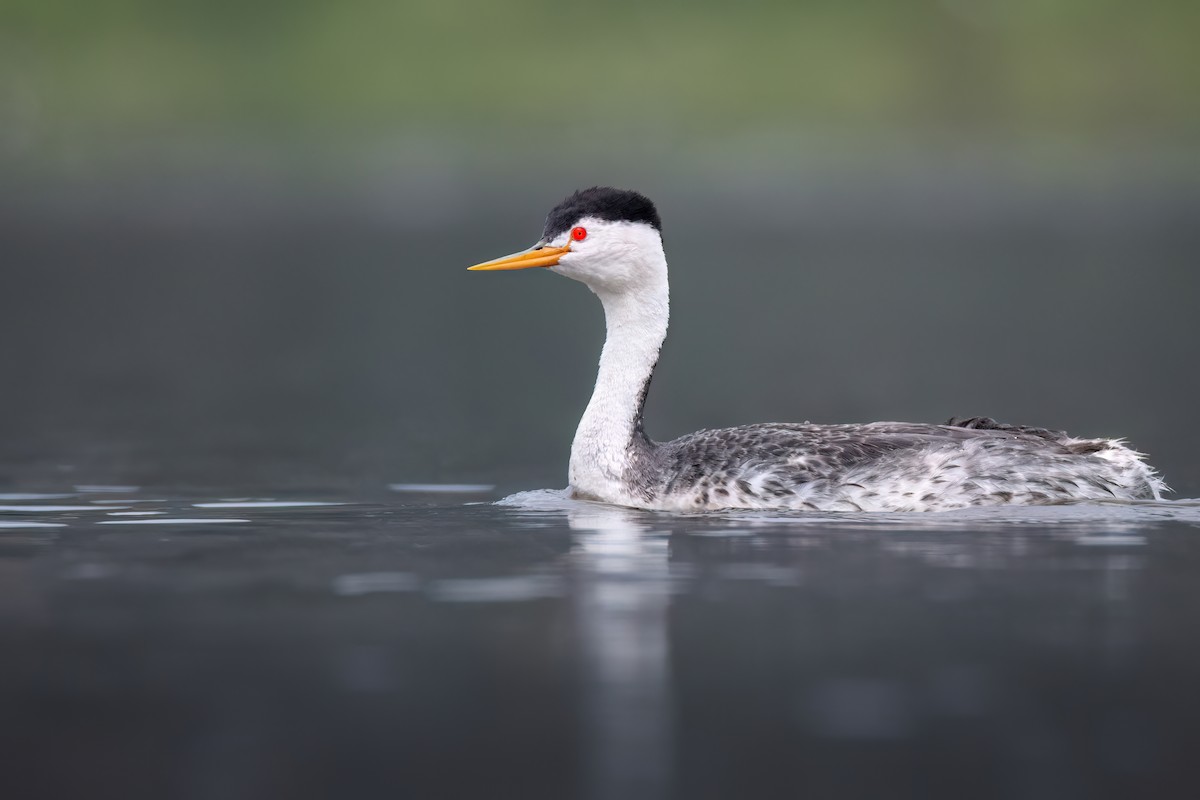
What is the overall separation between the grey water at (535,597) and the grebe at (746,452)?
262 millimetres

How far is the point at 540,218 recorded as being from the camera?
208ft

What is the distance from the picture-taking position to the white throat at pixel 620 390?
12.6m

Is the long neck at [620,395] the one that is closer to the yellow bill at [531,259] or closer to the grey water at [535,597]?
the grey water at [535,597]

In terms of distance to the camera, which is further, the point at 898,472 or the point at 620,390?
the point at 620,390

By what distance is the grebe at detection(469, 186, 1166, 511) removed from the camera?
11883 millimetres

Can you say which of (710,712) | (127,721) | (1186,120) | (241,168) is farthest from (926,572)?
(1186,120)

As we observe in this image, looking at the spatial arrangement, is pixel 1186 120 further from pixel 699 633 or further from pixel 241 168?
pixel 699 633

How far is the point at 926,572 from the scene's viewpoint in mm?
9750

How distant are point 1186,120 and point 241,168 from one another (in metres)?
46.0

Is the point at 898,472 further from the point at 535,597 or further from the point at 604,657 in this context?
the point at 604,657

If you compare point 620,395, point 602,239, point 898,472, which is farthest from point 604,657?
point 602,239

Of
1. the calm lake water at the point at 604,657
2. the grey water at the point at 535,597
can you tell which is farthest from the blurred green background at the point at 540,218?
the calm lake water at the point at 604,657

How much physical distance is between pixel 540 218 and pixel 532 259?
1999 inches

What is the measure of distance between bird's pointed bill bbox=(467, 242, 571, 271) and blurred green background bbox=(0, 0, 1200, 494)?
173 centimetres
